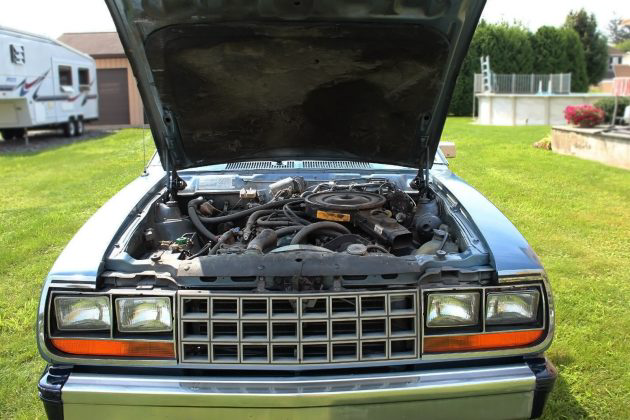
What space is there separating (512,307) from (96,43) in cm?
2853

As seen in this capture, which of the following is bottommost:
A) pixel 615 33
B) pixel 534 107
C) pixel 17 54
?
pixel 534 107

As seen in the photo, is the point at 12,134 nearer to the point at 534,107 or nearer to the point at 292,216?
the point at 534,107

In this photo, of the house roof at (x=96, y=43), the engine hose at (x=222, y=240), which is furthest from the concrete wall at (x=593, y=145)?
the house roof at (x=96, y=43)

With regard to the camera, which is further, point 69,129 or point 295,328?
point 69,129

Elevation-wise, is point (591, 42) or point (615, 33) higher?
point (615, 33)

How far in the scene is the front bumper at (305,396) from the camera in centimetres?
204

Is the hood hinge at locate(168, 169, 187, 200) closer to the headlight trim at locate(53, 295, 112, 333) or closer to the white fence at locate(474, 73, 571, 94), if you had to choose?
the headlight trim at locate(53, 295, 112, 333)

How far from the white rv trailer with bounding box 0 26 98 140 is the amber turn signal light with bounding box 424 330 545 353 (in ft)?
52.1

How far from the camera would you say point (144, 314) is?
2215 mm

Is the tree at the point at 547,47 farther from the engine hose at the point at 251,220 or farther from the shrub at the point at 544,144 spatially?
the engine hose at the point at 251,220

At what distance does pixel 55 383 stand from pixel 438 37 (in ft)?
7.64

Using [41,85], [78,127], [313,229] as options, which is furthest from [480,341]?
[78,127]

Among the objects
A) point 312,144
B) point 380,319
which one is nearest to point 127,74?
point 312,144

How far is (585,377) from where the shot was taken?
11.0 feet
